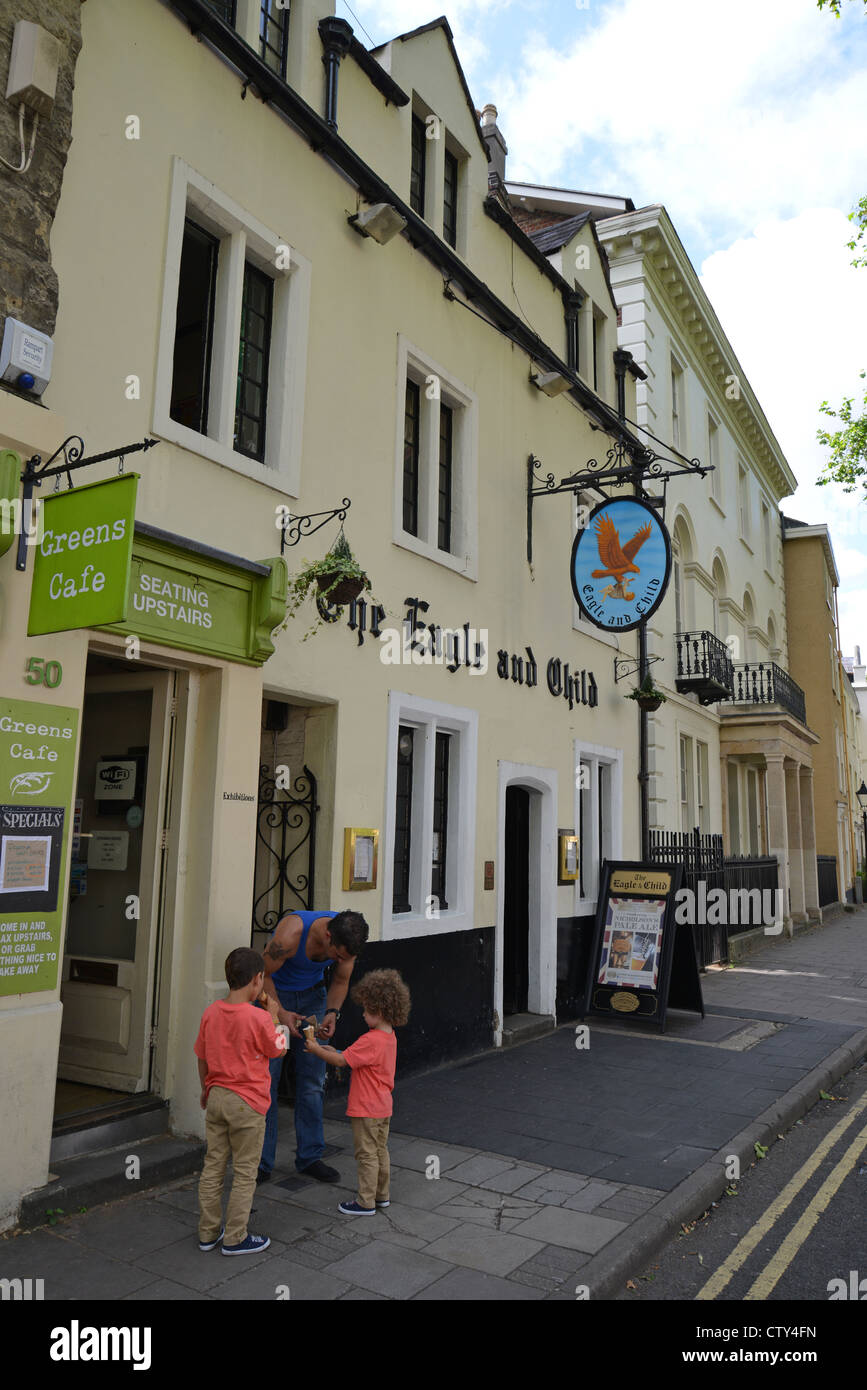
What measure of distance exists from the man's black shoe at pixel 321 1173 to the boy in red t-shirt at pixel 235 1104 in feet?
3.11

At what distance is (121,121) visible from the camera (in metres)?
5.84

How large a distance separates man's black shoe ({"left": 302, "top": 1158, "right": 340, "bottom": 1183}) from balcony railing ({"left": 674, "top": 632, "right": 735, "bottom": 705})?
12.3 metres

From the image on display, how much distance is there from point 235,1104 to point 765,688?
2111 centimetres

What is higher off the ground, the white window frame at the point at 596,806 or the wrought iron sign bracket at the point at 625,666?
the wrought iron sign bracket at the point at 625,666

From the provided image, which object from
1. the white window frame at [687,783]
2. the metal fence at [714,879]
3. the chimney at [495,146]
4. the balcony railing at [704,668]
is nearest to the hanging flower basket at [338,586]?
the metal fence at [714,879]

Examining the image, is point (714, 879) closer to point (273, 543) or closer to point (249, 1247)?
point (273, 543)

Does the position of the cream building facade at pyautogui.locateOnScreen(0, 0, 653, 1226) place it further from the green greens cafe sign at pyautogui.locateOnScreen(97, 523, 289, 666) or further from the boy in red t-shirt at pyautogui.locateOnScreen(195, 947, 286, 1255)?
the boy in red t-shirt at pyautogui.locateOnScreen(195, 947, 286, 1255)

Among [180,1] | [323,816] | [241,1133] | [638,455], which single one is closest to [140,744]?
[323,816]

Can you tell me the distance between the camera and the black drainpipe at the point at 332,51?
305 inches

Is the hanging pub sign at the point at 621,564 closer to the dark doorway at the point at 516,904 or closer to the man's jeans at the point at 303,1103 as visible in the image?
the dark doorway at the point at 516,904

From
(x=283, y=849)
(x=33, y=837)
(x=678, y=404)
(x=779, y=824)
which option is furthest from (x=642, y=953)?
(x=678, y=404)

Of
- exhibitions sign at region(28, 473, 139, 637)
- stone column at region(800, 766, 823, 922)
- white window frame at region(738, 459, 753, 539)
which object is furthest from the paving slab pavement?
white window frame at region(738, 459, 753, 539)

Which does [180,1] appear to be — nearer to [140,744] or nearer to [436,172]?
[436,172]
